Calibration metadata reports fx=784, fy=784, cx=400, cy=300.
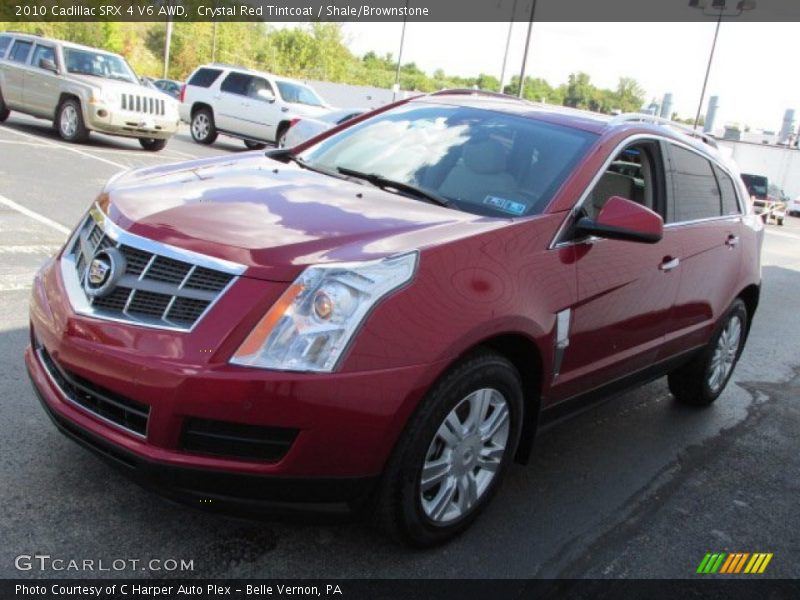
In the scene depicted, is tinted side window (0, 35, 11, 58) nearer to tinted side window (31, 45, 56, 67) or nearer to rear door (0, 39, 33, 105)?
rear door (0, 39, 33, 105)

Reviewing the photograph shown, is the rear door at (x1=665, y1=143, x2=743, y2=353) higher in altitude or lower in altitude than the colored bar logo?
higher

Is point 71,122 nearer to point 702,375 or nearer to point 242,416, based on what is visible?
point 702,375

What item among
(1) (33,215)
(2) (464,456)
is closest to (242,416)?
(2) (464,456)

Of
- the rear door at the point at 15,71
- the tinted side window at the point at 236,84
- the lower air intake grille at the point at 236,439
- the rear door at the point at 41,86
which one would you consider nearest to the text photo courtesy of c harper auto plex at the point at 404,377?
the lower air intake grille at the point at 236,439

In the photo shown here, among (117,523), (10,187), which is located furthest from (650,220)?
(10,187)

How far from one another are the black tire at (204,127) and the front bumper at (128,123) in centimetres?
440

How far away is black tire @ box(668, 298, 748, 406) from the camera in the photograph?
5.00 m

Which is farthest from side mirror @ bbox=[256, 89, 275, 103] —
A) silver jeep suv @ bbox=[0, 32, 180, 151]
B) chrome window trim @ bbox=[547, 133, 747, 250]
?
chrome window trim @ bbox=[547, 133, 747, 250]

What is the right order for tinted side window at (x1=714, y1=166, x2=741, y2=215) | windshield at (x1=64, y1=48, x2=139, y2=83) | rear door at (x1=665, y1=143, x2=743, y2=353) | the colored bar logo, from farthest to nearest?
windshield at (x1=64, y1=48, x2=139, y2=83) → tinted side window at (x1=714, y1=166, x2=741, y2=215) → rear door at (x1=665, y1=143, x2=743, y2=353) → the colored bar logo

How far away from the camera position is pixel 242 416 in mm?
2422

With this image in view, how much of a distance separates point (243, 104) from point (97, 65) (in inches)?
175

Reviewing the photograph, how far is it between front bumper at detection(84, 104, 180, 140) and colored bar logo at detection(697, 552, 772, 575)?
13.2m

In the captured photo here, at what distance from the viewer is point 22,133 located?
48.2 ft
